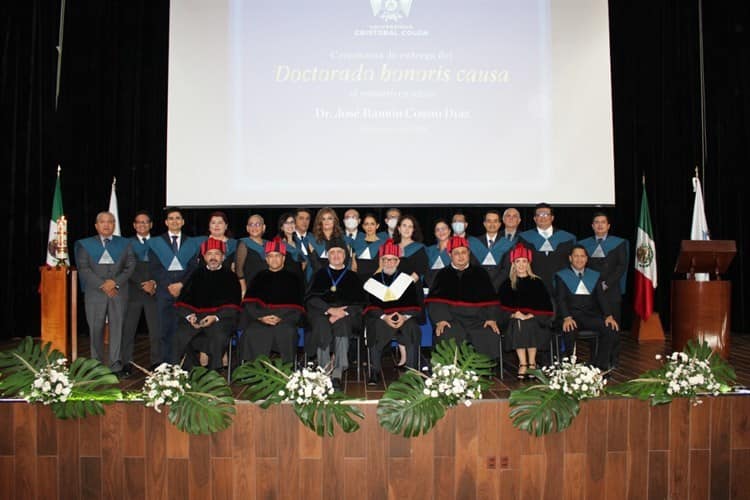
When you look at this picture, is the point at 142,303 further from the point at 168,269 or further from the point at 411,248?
the point at 411,248

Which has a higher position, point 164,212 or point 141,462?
point 164,212

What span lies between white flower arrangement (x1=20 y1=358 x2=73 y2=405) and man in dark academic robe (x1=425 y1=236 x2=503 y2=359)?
10.1 feet

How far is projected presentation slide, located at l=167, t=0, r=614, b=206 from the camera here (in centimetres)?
762

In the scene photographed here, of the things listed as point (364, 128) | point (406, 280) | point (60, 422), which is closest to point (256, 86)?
point (364, 128)

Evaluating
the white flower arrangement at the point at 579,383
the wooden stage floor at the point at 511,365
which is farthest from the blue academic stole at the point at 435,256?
the white flower arrangement at the point at 579,383

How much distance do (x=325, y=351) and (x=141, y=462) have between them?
1.79 m

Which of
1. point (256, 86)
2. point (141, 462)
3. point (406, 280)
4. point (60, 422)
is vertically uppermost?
point (256, 86)

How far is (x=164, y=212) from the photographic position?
8.77 metres

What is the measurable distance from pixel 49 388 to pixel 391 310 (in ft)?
9.29

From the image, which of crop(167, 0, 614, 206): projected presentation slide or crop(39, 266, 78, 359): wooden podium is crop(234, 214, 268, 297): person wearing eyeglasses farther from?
crop(39, 266, 78, 359): wooden podium

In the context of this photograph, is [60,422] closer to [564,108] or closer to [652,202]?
[564,108]

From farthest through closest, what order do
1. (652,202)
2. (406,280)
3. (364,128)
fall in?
(652,202)
(364,128)
(406,280)

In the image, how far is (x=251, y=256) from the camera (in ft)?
20.7

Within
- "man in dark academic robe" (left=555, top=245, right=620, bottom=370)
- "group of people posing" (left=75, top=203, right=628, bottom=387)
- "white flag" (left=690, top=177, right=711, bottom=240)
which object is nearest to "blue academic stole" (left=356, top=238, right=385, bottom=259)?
"group of people posing" (left=75, top=203, right=628, bottom=387)
